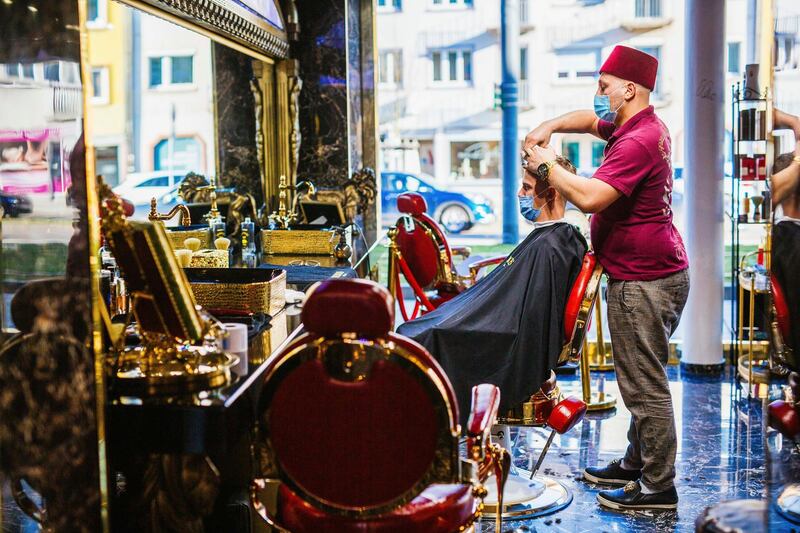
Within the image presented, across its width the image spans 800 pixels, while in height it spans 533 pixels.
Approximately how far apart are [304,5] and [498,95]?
1442 millimetres

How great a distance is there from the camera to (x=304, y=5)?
5461mm

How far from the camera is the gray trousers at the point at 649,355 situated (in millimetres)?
3506

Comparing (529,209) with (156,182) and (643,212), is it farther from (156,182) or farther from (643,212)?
(156,182)

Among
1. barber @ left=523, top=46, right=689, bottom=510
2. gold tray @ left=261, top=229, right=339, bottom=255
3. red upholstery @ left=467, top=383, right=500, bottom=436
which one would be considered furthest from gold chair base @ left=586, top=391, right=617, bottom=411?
red upholstery @ left=467, top=383, right=500, bottom=436

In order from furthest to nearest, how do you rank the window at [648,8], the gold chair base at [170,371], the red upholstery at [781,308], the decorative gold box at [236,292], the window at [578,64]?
1. the window at [578,64]
2. the window at [648,8]
3. the decorative gold box at [236,292]
4. the gold chair base at [170,371]
5. the red upholstery at [781,308]

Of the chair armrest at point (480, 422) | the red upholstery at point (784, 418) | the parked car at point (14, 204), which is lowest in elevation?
the chair armrest at point (480, 422)

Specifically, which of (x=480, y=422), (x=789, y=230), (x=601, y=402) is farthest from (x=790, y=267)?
(x=601, y=402)

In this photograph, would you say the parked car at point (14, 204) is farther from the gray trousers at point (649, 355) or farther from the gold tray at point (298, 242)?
the gold tray at point (298, 242)

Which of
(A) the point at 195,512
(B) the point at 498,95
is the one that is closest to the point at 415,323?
(A) the point at 195,512

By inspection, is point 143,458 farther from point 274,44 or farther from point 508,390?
point 274,44

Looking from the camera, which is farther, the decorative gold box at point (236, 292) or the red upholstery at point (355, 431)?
the decorative gold box at point (236, 292)

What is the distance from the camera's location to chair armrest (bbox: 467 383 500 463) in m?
2.31

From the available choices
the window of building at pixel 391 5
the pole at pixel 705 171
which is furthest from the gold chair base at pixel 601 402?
the window of building at pixel 391 5

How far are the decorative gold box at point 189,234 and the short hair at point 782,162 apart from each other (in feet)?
8.18
